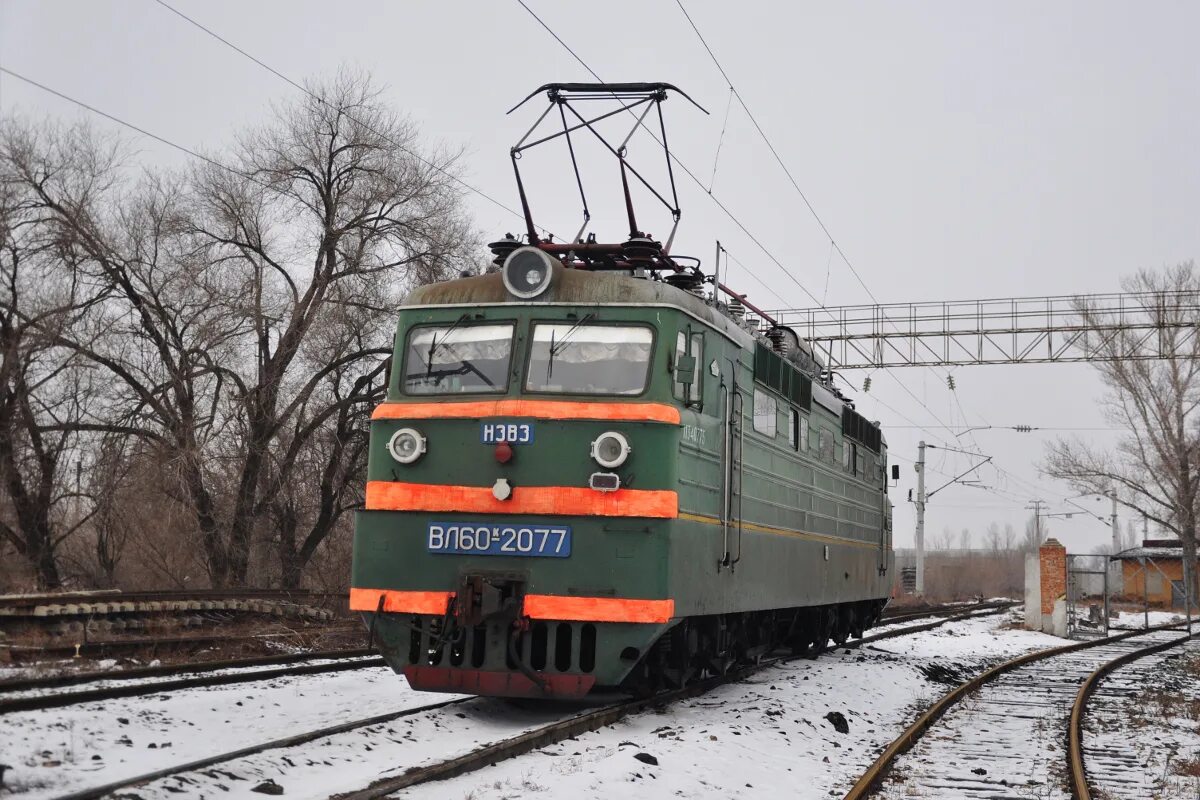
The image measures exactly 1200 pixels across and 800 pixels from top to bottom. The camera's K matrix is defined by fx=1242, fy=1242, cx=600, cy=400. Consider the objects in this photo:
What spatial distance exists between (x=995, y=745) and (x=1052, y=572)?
1901 centimetres

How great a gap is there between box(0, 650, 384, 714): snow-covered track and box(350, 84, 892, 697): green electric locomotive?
69.2 inches

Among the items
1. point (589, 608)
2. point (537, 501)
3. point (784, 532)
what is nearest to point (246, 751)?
point (589, 608)

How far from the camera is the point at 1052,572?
92.8 ft

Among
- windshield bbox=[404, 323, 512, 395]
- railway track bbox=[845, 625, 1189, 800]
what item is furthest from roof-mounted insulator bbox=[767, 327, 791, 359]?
windshield bbox=[404, 323, 512, 395]

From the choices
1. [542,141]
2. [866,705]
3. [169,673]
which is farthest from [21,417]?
[866,705]

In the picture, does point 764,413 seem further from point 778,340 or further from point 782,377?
point 778,340

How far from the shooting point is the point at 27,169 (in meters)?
21.6

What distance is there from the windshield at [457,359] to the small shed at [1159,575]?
4548 cm

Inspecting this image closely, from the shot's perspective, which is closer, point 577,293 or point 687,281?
point 577,293

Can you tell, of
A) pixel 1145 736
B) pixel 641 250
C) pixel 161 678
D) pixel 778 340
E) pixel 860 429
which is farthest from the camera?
pixel 860 429

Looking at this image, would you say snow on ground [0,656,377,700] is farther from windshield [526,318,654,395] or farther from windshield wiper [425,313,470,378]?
windshield [526,318,654,395]

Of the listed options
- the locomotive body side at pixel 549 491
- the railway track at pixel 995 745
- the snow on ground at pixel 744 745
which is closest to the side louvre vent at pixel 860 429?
the snow on ground at pixel 744 745

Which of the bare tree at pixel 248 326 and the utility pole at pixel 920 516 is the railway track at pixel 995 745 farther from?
the utility pole at pixel 920 516

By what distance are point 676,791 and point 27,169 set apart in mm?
18452
